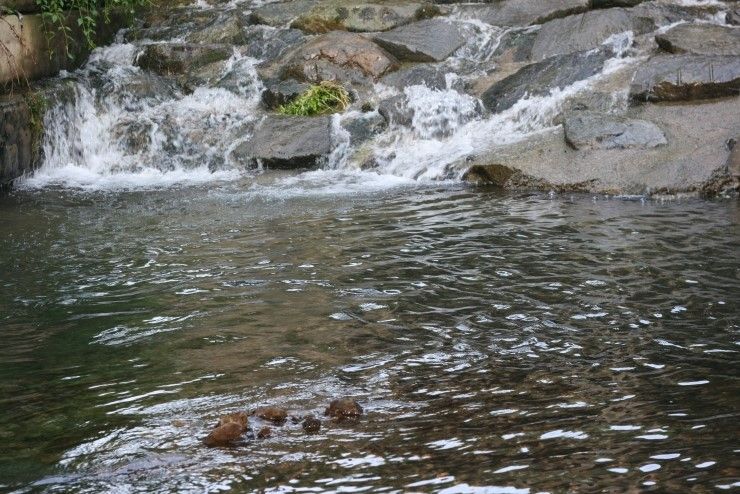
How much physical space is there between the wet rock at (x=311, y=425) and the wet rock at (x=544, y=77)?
8581 mm

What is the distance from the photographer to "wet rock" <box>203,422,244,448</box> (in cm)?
365

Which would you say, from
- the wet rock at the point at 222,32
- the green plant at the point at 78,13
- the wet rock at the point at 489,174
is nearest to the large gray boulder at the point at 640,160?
the wet rock at the point at 489,174

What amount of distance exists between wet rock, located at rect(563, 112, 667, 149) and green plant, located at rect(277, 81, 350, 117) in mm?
3540

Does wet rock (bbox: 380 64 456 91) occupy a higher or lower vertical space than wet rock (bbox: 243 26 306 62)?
lower

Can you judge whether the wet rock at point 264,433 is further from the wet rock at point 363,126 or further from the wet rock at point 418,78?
the wet rock at point 418,78

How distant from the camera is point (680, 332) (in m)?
4.87

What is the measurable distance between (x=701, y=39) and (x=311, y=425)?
31.3 ft

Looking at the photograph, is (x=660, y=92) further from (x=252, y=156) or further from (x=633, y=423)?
(x=633, y=423)

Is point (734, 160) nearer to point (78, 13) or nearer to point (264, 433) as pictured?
point (264, 433)

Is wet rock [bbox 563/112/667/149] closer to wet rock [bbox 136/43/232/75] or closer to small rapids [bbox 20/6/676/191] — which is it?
small rapids [bbox 20/6/676/191]

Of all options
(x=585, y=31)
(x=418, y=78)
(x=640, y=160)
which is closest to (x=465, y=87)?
(x=418, y=78)

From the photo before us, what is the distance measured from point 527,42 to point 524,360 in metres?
9.72

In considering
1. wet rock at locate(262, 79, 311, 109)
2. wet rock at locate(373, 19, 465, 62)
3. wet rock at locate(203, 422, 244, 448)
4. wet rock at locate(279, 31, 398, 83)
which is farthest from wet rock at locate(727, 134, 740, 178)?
wet rock at locate(203, 422, 244, 448)

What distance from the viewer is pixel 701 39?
11.6 m
